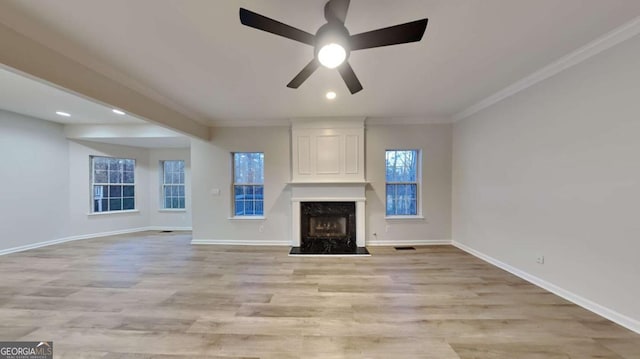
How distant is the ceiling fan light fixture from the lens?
1.66m

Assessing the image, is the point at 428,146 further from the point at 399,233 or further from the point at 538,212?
the point at 538,212

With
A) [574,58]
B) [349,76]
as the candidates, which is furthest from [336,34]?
[574,58]

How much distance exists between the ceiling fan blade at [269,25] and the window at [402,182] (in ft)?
12.0

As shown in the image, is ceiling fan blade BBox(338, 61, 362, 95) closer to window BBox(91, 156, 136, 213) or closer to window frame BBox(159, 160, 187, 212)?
window frame BBox(159, 160, 187, 212)

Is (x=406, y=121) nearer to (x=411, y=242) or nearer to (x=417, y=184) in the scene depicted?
(x=417, y=184)

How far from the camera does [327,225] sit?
4898 millimetres

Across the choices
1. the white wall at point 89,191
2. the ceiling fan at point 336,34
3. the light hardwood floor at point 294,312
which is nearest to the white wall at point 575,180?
the light hardwood floor at point 294,312

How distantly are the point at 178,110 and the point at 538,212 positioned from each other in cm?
550

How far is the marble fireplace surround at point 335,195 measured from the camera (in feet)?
15.2

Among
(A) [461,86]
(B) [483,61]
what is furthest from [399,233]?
(B) [483,61]

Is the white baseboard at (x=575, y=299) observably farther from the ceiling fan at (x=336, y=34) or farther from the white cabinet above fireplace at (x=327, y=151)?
the ceiling fan at (x=336, y=34)

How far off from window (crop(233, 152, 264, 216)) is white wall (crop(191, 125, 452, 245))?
0.61 ft

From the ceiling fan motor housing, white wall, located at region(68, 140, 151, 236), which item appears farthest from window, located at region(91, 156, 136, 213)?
the ceiling fan motor housing

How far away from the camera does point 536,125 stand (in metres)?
2.91
